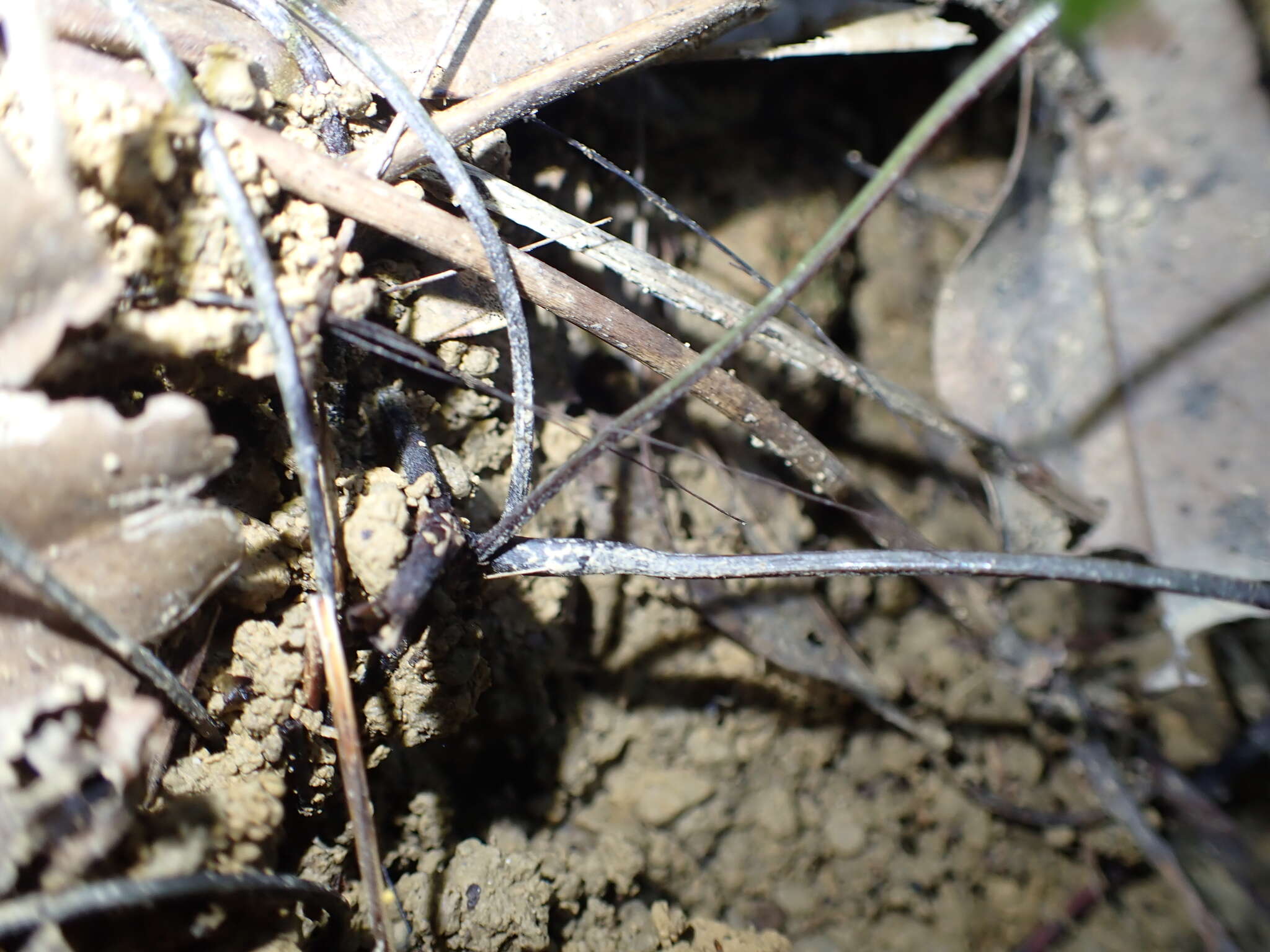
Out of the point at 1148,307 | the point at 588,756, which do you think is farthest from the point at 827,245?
the point at 1148,307

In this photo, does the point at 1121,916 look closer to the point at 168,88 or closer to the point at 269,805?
the point at 269,805

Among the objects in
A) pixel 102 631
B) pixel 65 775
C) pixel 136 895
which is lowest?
pixel 136 895

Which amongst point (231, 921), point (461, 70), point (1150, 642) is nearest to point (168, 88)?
point (461, 70)

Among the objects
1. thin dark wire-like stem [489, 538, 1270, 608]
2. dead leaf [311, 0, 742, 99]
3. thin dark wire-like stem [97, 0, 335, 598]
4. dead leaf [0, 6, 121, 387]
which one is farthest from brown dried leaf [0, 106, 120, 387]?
thin dark wire-like stem [489, 538, 1270, 608]

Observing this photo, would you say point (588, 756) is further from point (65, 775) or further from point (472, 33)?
point (472, 33)

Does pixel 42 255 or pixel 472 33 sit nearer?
pixel 42 255
